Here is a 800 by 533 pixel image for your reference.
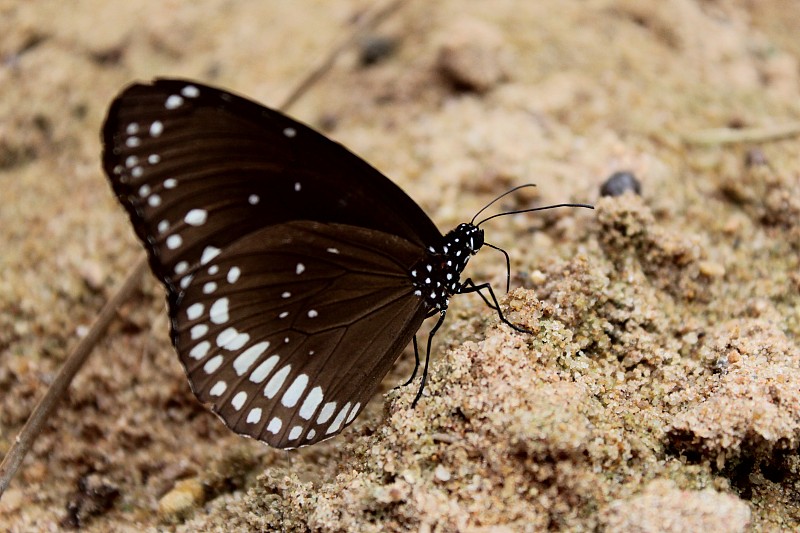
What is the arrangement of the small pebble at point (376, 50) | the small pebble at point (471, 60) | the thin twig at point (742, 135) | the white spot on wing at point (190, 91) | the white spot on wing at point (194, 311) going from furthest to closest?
the small pebble at point (376, 50) < the small pebble at point (471, 60) < the thin twig at point (742, 135) < the white spot on wing at point (194, 311) < the white spot on wing at point (190, 91)

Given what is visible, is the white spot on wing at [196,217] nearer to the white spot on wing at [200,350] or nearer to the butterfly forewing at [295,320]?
the butterfly forewing at [295,320]

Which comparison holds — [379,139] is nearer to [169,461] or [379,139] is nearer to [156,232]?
[156,232]

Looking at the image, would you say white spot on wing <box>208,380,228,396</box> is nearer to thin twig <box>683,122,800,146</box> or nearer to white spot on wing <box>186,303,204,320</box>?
white spot on wing <box>186,303,204,320</box>

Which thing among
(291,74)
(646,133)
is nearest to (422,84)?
(291,74)

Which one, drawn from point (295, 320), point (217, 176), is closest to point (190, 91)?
point (217, 176)

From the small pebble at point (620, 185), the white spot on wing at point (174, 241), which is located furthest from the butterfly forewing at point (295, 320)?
the small pebble at point (620, 185)

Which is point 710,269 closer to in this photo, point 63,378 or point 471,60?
point 471,60

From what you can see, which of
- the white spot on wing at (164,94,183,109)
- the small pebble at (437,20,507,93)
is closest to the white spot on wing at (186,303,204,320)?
the white spot on wing at (164,94,183,109)
